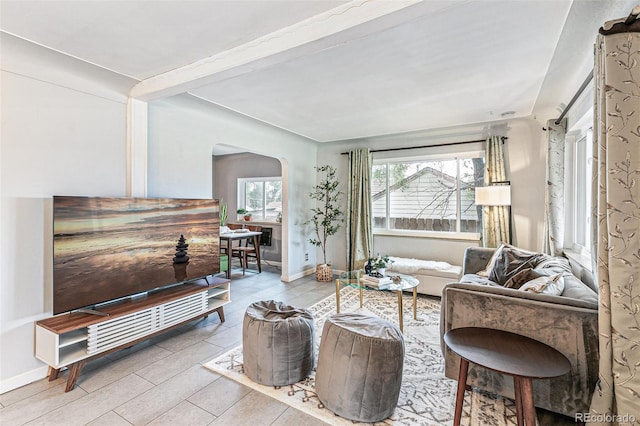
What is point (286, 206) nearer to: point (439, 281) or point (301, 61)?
point (439, 281)

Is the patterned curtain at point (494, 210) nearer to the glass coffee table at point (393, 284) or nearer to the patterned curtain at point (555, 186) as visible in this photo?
the patterned curtain at point (555, 186)

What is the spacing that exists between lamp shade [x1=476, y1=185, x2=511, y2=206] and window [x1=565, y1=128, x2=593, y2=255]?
0.60 meters

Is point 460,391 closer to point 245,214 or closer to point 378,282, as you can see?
point 378,282

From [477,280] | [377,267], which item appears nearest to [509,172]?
[477,280]

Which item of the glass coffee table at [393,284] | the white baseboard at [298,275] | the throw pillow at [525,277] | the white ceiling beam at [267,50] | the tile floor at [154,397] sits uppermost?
the white ceiling beam at [267,50]

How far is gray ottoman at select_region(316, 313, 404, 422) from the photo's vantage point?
5.89 ft

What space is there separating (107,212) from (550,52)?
12.4 ft

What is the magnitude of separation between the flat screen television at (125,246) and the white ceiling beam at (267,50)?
1.06 m

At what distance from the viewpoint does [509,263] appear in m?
3.14

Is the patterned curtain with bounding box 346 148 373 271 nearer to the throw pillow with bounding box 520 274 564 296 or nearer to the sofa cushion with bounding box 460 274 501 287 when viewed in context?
the sofa cushion with bounding box 460 274 501 287

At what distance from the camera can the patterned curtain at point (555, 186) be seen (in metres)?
3.48

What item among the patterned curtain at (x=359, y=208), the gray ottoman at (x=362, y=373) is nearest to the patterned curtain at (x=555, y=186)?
the patterned curtain at (x=359, y=208)

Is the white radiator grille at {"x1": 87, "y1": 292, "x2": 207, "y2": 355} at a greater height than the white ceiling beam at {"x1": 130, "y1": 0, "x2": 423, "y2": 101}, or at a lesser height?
lesser

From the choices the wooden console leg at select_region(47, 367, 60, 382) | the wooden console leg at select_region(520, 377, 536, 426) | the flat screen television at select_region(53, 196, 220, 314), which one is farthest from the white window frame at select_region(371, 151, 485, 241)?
the wooden console leg at select_region(47, 367, 60, 382)
